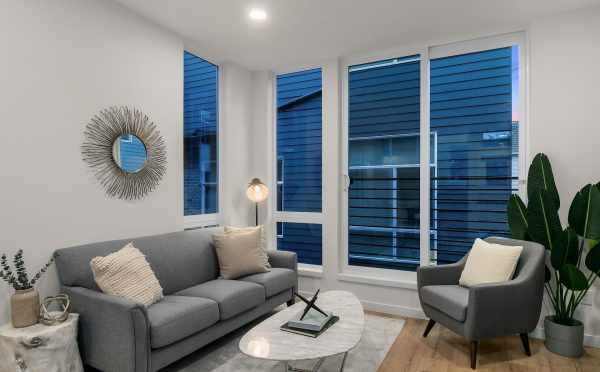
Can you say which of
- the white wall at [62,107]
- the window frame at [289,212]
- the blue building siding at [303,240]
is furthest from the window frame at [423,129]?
the white wall at [62,107]

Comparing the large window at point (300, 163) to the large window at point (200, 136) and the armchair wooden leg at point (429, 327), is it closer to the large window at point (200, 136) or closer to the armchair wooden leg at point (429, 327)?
the large window at point (200, 136)

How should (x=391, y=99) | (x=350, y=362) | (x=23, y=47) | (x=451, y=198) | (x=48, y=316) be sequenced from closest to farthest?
(x=48, y=316), (x=23, y=47), (x=350, y=362), (x=451, y=198), (x=391, y=99)

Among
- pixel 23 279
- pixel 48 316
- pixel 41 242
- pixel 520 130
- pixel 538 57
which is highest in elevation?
pixel 538 57

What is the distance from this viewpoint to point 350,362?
266 centimetres

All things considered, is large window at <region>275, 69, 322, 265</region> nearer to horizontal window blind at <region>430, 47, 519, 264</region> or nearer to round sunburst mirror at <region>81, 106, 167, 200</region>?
horizontal window blind at <region>430, 47, 519, 264</region>

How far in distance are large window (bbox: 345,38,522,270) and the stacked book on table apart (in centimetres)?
178

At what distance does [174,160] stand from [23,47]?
1429mm

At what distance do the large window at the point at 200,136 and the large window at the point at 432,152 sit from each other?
1540 mm

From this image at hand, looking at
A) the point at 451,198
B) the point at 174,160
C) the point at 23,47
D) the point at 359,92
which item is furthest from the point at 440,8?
the point at 23,47

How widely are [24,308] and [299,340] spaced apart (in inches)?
61.7

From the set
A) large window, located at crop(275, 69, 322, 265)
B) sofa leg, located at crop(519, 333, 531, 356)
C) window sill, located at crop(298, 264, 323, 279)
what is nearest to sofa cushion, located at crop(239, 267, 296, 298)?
window sill, located at crop(298, 264, 323, 279)

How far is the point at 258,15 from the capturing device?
309cm

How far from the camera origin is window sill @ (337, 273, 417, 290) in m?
3.68

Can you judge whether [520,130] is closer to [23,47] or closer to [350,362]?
[350,362]
